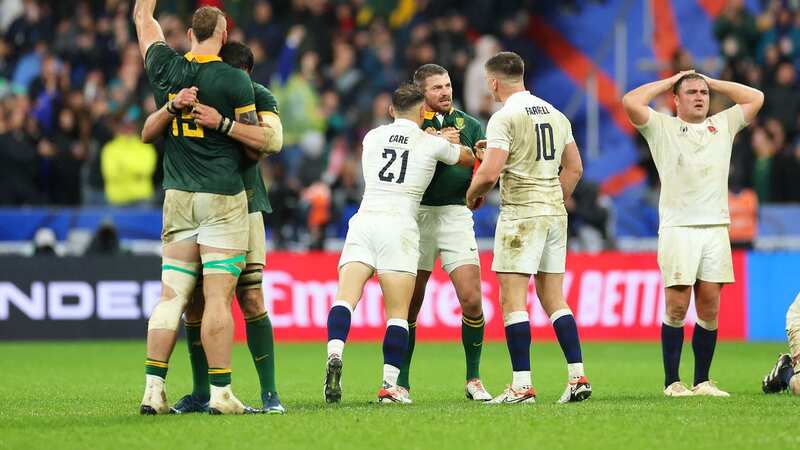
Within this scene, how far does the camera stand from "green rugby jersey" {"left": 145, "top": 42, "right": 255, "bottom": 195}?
9617mm

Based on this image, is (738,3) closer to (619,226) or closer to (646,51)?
(646,51)

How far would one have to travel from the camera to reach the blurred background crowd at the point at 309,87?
857 inches

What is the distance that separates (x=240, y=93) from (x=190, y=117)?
0.39m

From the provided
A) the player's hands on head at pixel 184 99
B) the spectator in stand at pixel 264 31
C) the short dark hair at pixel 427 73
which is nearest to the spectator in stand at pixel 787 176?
the spectator in stand at pixel 264 31

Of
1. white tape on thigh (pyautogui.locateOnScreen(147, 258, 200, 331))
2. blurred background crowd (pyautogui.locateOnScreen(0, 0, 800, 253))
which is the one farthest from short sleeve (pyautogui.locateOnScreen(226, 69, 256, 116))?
blurred background crowd (pyautogui.locateOnScreen(0, 0, 800, 253))

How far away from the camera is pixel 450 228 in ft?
37.8

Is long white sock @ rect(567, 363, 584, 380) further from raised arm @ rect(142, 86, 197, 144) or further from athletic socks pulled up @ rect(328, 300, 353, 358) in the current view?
raised arm @ rect(142, 86, 197, 144)

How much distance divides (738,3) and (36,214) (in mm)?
12977

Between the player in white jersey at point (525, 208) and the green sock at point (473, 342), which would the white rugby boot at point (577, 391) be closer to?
the player in white jersey at point (525, 208)

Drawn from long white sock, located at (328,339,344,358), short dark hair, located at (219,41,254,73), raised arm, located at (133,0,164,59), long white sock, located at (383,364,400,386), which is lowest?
long white sock, located at (383,364,400,386)

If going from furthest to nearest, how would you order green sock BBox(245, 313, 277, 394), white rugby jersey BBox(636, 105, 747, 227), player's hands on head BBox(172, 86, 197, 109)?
white rugby jersey BBox(636, 105, 747, 227), green sock BBox(245, 313, 277, 394), player's hands on head BBox(172, 86, 197, 109)

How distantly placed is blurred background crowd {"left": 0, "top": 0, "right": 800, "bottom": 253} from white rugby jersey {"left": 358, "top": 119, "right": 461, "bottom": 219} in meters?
10.5

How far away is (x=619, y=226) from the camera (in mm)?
22391

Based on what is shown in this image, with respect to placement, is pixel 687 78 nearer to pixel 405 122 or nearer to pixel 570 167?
pixel 570 167
